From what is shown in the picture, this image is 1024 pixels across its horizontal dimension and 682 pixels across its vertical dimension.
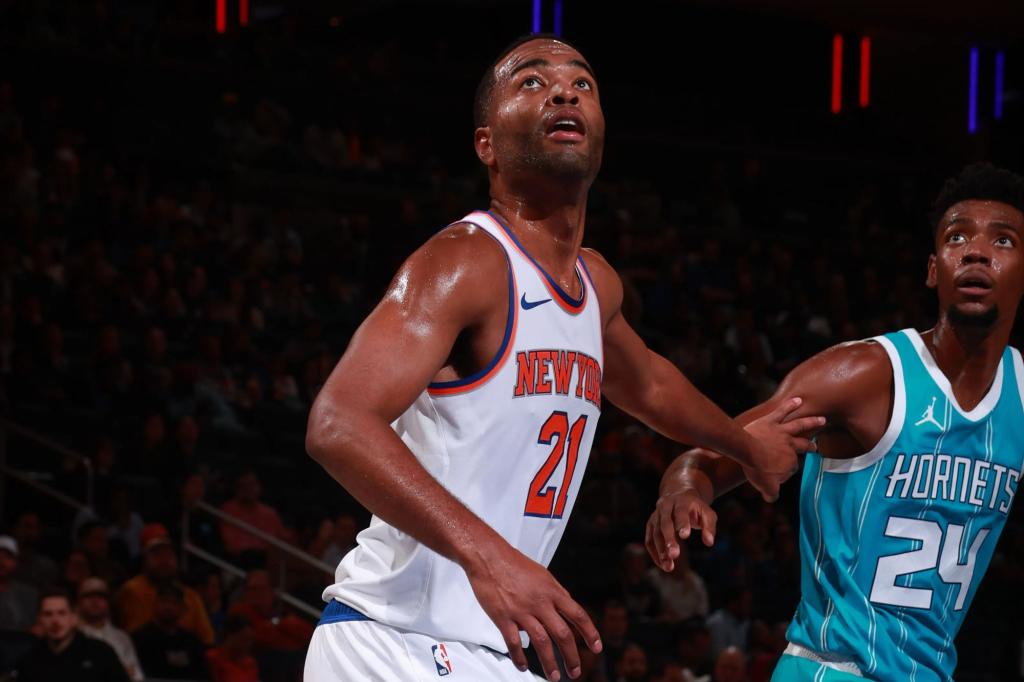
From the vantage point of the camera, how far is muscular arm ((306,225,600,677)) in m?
2.43

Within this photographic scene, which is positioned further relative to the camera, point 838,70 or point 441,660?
point 838,70

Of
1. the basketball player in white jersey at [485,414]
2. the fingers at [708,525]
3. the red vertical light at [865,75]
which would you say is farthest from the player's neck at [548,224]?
the red vertical light at [865,75]

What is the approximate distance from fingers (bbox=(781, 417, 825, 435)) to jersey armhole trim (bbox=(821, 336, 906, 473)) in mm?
220

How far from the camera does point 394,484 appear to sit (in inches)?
99.8

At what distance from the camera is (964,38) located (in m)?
19.2

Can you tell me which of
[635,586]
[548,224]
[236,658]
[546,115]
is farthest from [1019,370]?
[635,586]

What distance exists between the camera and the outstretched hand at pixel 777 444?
3.81 metres

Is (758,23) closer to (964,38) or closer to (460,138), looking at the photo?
(964,38)

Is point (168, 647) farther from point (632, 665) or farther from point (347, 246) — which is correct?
point (347, 246)

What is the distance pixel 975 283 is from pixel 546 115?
174cm

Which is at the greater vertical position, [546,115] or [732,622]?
[546,115]

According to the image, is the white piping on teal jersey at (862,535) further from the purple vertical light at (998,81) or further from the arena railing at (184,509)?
the purple vertical light at (998,81)

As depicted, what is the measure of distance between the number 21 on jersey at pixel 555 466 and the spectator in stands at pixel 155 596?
555 centimetres

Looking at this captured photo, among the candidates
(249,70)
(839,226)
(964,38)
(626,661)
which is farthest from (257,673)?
(964,38)
